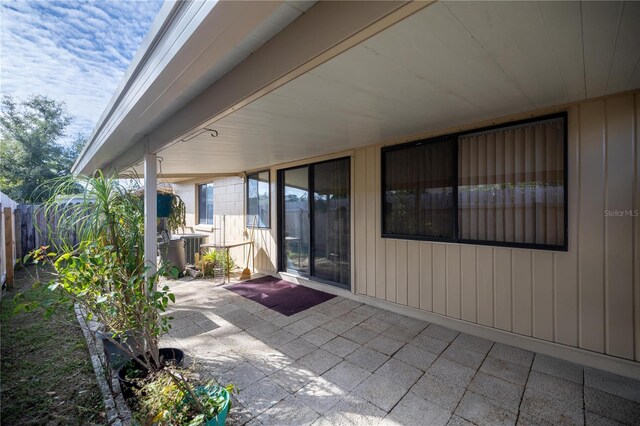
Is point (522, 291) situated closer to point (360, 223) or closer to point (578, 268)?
point (578, 268)

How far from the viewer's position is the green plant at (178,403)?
1467mm

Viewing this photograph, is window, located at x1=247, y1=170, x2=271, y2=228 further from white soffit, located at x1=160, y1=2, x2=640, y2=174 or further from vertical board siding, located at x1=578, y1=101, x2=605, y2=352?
vertical board siding, located at x1=578, y1=101, x2=605, y2=352

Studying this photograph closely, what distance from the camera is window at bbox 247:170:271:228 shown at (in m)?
5.61

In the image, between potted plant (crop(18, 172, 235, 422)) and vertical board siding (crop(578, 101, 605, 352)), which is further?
vertical board siding (crop(578, 101, 605, 352))

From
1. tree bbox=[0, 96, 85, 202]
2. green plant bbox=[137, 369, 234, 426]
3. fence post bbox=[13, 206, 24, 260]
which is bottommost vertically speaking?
green plant bbox=[137, 369, 234, 426]

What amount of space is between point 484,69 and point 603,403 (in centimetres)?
240

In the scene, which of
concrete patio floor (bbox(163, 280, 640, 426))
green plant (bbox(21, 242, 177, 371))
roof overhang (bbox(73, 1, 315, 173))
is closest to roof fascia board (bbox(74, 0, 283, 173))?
roof overhang (bbox(73, 1, 315, 173))

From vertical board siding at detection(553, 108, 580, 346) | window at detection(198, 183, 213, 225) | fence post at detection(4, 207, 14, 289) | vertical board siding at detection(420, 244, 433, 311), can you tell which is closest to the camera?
vertical board siding at detection(553, 108, 580, 346)

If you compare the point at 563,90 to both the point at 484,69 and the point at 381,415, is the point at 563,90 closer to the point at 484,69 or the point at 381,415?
the point at 484,69

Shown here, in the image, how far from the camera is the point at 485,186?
9.33ft

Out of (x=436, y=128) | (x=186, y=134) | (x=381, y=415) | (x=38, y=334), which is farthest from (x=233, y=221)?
(x=381, y=415)

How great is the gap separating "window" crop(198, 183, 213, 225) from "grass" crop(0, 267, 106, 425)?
4538mm

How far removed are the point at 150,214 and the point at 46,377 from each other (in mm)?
1522

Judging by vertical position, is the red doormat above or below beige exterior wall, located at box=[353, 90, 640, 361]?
below
